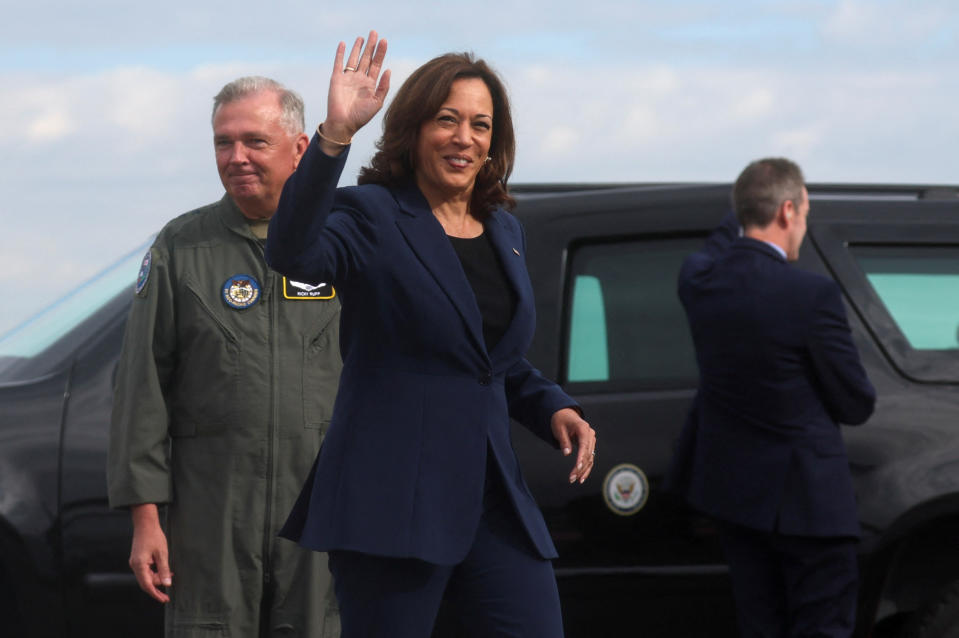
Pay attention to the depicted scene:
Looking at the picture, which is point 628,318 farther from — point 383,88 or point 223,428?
point 383,88

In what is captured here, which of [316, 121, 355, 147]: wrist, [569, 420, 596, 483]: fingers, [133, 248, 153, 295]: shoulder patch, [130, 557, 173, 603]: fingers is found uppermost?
[316, 121, 355, 147]: wrist

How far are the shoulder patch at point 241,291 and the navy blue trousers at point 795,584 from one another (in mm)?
1569

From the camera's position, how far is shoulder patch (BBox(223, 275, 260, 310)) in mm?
3209

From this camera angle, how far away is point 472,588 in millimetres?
2682

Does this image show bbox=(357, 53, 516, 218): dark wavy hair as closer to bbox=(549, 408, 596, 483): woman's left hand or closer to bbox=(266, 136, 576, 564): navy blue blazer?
bbox=(266, 136, 576, 564): navy blue blazer

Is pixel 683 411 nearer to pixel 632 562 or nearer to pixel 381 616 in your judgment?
pixel 632 562

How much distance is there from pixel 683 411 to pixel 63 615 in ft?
5.99

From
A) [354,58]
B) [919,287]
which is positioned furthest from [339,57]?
[919,287]

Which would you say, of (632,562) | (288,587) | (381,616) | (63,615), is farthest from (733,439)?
(63,615)

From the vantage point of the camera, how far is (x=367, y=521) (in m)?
2.59

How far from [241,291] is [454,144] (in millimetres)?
709

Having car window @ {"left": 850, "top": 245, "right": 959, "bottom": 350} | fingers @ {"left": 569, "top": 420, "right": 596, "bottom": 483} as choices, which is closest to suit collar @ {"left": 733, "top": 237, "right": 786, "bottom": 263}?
car window @ {"left": 850, "top": 245, "right": 959, "bottom": 350}

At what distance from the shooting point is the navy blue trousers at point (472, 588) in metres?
2.61

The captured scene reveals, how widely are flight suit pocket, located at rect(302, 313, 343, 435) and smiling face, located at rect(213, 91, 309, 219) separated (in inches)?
12.2
